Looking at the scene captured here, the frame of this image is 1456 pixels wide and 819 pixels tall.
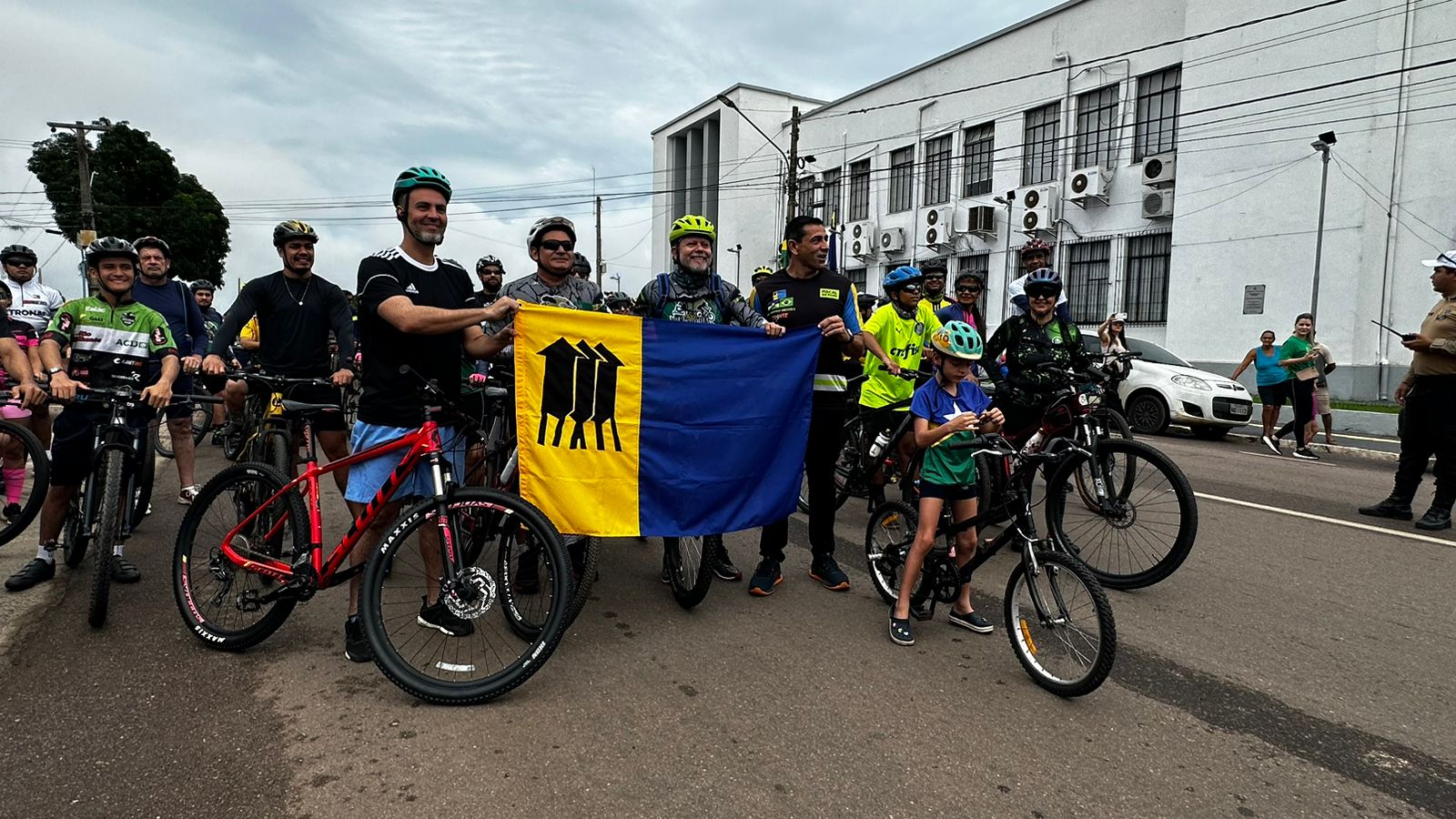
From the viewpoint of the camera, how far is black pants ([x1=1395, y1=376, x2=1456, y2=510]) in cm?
681

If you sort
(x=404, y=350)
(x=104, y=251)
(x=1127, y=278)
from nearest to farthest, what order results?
(x=404, y=350) → (x=104, y=251) → (x=1127, y=278)

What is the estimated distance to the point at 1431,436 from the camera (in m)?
6.98

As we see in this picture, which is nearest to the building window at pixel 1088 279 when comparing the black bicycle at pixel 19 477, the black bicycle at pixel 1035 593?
the black bicycle at pixel 1035 593

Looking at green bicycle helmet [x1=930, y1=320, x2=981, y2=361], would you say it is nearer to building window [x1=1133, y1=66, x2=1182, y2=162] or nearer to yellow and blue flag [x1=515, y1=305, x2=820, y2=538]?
yellow and blue flag [x1=515, y1=305, x2=820, y2=538]

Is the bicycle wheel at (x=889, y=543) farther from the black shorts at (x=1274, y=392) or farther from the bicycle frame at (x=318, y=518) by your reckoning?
the black shorts at (x=1274, y=392)

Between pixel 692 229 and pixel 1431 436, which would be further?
pixel 1431 436

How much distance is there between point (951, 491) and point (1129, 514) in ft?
5.09

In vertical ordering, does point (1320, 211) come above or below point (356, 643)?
above

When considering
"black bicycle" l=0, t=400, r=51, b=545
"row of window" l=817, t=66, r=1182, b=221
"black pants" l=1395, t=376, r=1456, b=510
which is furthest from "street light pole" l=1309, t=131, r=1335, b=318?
"black bicycle" l=0, t=400, r=51, b=545

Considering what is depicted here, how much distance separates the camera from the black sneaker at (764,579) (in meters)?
4.84

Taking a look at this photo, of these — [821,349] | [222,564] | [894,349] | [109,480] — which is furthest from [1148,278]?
[109,480]

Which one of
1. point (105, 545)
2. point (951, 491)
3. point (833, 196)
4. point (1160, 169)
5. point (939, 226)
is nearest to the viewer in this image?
point (105, 545)

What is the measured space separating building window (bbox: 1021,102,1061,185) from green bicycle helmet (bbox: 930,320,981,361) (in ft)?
81.6

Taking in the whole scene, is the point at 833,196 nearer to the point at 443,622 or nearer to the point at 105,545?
the point at 443,622
